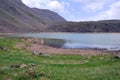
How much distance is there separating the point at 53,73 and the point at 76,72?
2247mm

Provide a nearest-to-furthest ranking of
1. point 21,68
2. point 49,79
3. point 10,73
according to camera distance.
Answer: point 49,79
point 10,73
point 21,68

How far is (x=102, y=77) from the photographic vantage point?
23.6m

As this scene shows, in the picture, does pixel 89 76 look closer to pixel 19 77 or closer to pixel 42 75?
pixel 42 75

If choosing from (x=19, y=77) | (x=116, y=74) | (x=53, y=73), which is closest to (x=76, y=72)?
(x=53, y=73)

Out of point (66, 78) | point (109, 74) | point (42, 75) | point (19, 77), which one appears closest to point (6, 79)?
point (19, 77)

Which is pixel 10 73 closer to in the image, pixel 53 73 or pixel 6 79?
pixel 6 79

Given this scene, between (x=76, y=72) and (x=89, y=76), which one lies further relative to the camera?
(x=76, y=72)

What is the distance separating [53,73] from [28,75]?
2.64m

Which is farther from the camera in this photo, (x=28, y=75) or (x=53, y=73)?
(x=53, y=73)

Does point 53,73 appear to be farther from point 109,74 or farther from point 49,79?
point 109,74

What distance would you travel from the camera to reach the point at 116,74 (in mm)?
24656

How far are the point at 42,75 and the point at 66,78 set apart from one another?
2.21 meters

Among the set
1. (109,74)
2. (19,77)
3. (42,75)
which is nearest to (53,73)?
(42,75)

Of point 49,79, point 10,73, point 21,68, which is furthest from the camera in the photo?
point 21,68
